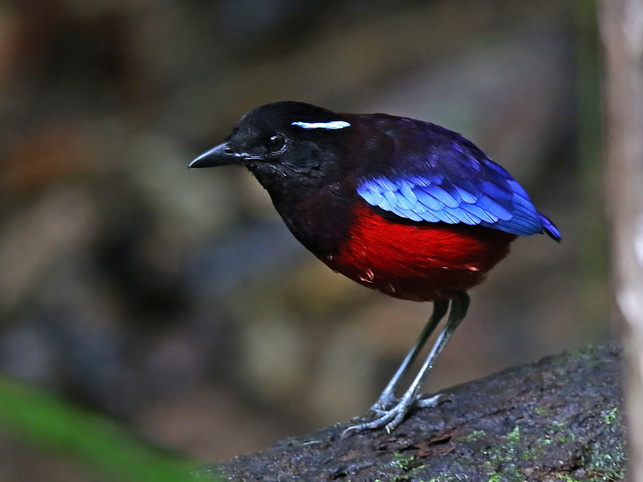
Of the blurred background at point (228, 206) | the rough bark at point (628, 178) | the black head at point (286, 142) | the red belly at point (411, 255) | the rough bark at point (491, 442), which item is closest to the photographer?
the rough bark at point (628, 178)

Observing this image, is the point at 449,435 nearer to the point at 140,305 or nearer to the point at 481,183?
the point at 481,183

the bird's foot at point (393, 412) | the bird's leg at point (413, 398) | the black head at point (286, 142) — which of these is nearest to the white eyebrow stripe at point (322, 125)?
the black head at point (286, 142)

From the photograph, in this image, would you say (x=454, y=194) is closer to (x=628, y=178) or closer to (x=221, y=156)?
(x=221, y=156)

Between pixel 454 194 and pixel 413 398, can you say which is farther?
pixel 413 398

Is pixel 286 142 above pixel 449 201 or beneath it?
above

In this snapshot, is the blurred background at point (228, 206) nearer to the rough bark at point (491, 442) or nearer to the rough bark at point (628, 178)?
the rough bark at point (491, 442)

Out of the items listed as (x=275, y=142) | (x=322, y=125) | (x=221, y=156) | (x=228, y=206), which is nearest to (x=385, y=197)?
(x=322, y=125)

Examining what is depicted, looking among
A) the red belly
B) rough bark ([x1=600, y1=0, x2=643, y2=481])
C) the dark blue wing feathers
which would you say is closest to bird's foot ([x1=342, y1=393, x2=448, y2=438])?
the red belly
